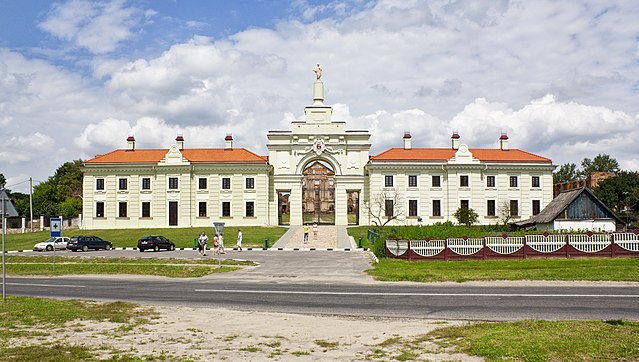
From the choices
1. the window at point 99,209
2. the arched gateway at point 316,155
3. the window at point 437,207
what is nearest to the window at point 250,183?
the arched gateway at point 316,155

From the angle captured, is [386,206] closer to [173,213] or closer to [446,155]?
[446,155]

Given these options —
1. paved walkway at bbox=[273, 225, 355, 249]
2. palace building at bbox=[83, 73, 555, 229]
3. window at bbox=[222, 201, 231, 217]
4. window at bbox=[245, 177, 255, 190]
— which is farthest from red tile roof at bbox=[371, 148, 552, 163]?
window at bbox=[222, 201, 231, 217]

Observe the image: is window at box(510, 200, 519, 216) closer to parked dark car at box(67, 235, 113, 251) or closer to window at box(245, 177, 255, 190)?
window at box(245, 177, 255, 190)

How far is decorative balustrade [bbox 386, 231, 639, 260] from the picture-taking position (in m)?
31.0

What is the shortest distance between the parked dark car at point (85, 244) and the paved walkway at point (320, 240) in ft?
47.5

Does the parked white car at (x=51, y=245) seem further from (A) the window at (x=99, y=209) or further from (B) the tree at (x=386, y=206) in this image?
(B) the tree at (x=386, y=206)

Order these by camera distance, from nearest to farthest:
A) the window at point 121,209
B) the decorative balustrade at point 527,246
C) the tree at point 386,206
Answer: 1. the decorative balustrade at point 527,246
2. the tree at point 386,206
3. the window at point 121,209

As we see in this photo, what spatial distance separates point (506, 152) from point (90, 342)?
Answer: 6685 centimetres

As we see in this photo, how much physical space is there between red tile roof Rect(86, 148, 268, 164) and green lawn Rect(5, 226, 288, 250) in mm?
8683

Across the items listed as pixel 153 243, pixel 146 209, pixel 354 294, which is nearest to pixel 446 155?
pixel 146 209

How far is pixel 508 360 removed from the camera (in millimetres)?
8750

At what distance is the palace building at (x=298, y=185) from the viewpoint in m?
67.2

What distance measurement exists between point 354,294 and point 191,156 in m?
54.1

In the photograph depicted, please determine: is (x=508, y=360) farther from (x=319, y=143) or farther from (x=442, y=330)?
(x=319, y=143)
